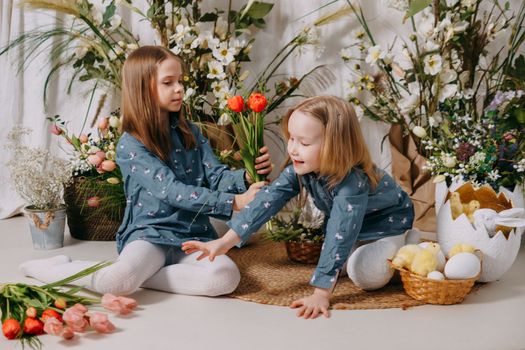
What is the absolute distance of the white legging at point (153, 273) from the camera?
2.07m

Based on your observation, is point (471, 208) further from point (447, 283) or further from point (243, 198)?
point (243, 198)

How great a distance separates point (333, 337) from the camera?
180cm

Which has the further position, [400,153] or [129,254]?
[400,153]

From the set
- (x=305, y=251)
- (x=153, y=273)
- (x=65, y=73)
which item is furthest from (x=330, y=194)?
(x=65, y=73)

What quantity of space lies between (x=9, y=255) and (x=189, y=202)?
880 millimetres

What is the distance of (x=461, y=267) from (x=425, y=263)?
10cm

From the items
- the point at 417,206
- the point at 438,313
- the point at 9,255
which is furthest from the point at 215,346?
the point at 417,206

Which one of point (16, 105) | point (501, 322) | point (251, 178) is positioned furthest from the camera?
point (16, 105)

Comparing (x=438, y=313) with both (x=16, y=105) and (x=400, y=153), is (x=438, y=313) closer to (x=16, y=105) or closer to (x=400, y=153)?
(x=400, y=153)

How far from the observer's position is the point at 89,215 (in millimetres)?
2811

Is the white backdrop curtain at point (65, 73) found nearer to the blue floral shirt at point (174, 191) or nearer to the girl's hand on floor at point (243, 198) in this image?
the blue floral shirt at point (174, 191)

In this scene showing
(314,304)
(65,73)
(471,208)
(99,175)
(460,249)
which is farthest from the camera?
(65,73)

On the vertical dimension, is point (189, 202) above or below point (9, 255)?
above

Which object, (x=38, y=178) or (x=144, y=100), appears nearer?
(x=144, y=100)
